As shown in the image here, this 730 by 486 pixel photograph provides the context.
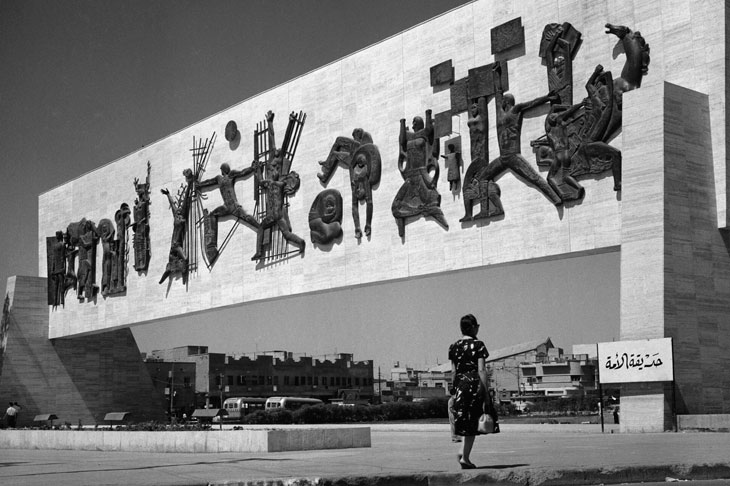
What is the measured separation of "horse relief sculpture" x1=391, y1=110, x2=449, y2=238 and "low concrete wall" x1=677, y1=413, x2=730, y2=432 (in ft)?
28.4

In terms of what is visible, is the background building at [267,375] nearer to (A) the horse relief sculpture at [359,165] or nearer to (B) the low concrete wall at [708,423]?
(A) the horse relief sculpture at [359,165]

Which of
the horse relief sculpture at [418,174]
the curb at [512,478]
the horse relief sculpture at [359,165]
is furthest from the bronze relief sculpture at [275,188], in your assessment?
the curb at [512,478]

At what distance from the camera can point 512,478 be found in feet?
20.9

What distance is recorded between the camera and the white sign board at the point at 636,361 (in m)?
15.4

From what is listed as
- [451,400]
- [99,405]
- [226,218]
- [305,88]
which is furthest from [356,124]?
[99,405]

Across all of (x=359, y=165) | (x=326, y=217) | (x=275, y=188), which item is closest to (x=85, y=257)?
(x=275, y=188)

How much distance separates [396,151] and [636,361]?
1003cm

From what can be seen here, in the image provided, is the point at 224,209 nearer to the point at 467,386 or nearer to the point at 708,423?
the point at 708,423

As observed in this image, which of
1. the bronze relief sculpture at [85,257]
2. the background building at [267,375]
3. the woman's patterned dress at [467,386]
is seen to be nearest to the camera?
the woman's patterned dress at [467,386]

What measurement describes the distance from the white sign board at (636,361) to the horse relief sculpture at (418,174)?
7.00 m

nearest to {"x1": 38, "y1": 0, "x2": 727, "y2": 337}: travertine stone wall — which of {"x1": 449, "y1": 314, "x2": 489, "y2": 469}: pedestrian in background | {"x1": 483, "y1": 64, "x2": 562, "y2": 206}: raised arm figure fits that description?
{"x1": 483, "y1": 64, "x2": 562, "y2": 206}: raised arm figure

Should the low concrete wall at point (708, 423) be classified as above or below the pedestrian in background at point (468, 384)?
below

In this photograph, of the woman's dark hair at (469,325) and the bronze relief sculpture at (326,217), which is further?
the bronze relief sculpture at (326,217)

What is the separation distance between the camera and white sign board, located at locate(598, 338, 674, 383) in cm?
1540
